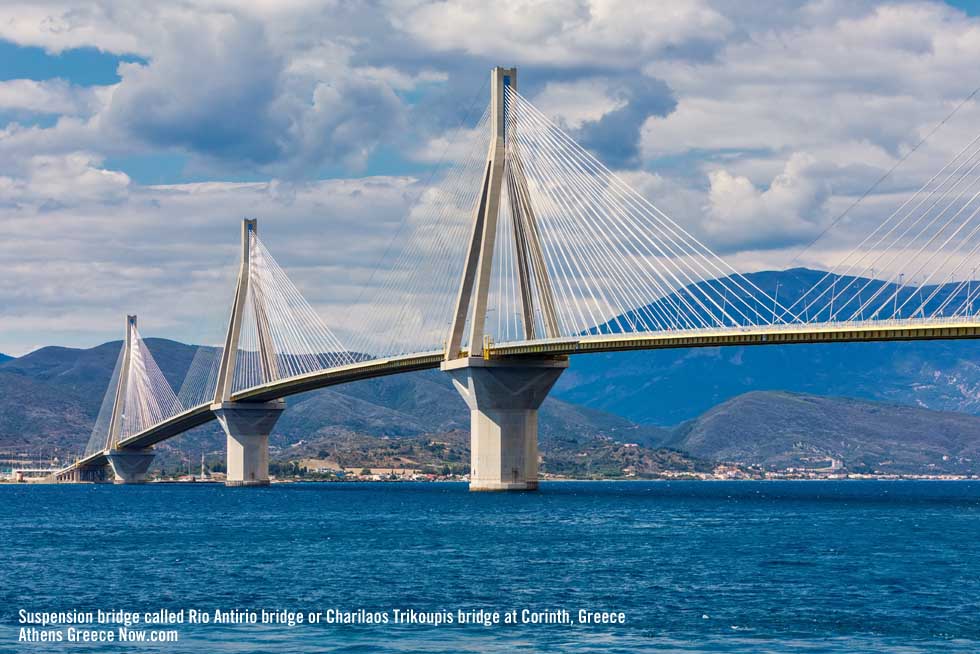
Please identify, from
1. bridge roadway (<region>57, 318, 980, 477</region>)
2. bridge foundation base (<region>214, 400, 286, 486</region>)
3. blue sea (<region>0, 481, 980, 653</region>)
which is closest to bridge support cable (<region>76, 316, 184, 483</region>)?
bridge foundation base (<region>214, 400, 286, 486</region>)

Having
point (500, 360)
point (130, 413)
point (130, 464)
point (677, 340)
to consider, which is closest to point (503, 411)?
point (500, 360)

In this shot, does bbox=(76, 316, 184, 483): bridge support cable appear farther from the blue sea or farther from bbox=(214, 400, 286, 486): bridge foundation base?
the blue sea

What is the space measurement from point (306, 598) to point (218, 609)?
2726 millimetres

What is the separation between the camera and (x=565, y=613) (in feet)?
118

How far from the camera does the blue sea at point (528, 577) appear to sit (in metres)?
32.6

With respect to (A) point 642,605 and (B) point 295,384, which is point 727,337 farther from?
(B) point 295,384

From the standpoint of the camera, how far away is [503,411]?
9138 centimetres

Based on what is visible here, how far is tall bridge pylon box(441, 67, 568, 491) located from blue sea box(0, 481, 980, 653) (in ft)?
44.7

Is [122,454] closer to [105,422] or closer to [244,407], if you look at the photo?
[105,422]

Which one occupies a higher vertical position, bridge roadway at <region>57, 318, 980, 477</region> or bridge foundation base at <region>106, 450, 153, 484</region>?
bridge roadway at <region>57, 318, 980, 477</region>

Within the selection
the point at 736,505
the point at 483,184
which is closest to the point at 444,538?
the point at 483,184

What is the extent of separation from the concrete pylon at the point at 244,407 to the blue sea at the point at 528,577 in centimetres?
5053

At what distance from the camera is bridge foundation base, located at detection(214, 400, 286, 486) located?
12950cm

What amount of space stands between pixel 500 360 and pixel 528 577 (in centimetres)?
4653
